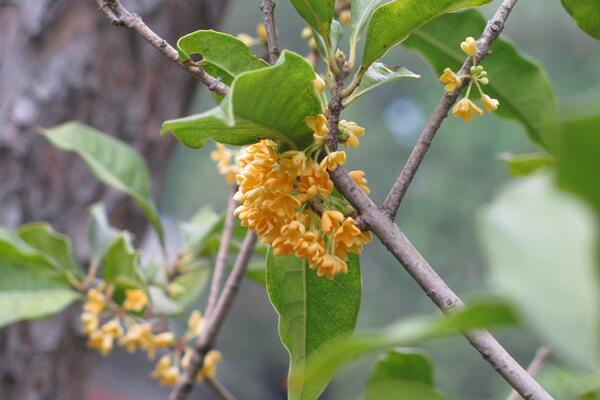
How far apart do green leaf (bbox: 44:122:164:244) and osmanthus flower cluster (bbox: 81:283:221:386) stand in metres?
0.13

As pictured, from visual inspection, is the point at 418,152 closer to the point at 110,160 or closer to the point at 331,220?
the point at 331,220

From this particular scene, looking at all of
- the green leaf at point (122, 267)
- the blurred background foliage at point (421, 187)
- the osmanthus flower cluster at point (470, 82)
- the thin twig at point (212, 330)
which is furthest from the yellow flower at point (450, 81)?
the blurred background foliage at point (421, 187)

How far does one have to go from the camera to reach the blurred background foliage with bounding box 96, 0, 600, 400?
631 centimetres

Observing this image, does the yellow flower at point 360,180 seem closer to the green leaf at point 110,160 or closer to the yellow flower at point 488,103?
the yellow flower at point 488,103

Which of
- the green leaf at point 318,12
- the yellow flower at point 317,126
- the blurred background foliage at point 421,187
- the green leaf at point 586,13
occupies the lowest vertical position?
the blurred background foliage at point 421,187

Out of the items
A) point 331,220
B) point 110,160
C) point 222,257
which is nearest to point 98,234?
point 110,160

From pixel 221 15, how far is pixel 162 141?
30 cm

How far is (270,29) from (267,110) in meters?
0.11

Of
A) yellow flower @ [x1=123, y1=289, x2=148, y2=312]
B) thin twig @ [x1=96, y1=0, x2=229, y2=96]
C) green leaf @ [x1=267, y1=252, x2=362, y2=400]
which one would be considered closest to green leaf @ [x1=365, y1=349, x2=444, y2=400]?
green leaf @ [x1=267, y1=252, x2=362, y2=400]

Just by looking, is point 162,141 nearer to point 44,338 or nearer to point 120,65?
point 120,65

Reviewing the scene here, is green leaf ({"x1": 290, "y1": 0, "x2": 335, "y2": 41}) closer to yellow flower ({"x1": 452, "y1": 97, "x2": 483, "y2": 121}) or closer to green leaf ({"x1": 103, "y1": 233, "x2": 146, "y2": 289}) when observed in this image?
yellow flower ({"x1": 452, "y1": 97, "x2": 483, "y2": 121})

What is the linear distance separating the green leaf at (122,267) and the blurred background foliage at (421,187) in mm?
4893

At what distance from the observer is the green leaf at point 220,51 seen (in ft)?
1.72

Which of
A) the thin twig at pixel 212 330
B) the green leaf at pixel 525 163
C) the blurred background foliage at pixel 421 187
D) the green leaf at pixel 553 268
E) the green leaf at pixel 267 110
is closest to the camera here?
the green leaf at pixel 553 268
